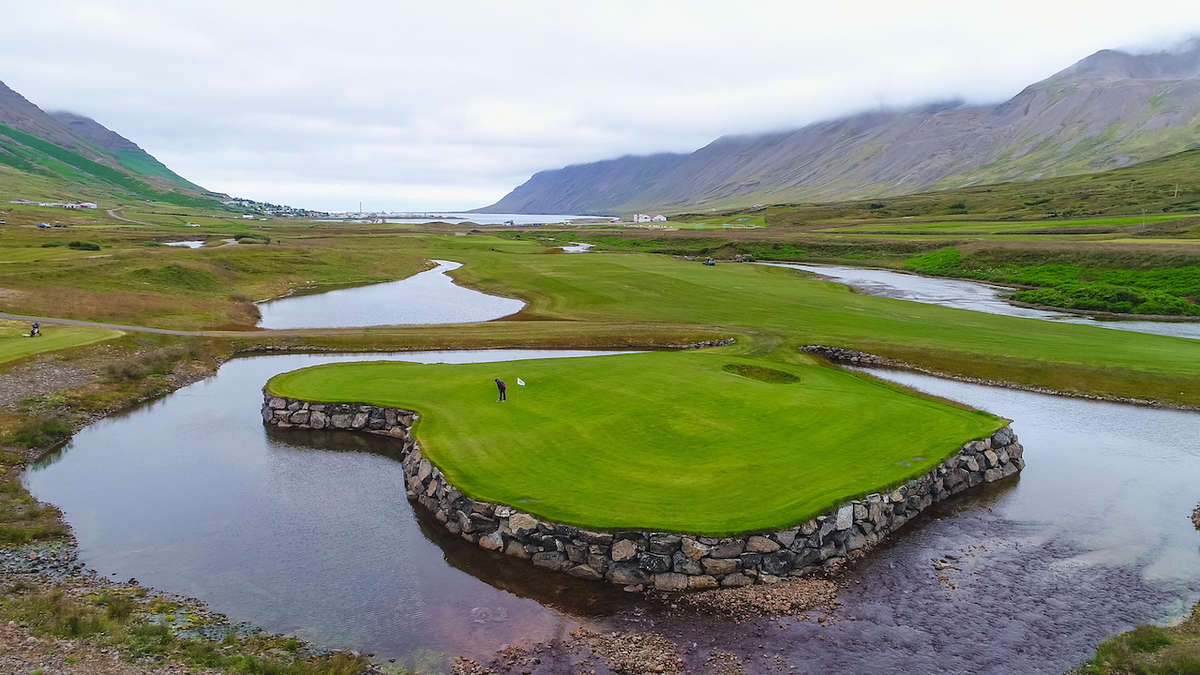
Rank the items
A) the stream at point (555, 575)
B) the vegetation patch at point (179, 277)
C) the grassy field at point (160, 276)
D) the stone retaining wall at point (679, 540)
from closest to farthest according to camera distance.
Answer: the stream at point (555, 575) → the stone retaining wall at point (679, 540) → the grassy field at point (160, 276) → the vegetation patch at point (179, 277)

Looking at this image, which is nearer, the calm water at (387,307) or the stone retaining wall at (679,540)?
the stone retaining wall at (679,540)

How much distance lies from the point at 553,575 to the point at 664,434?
1024cm

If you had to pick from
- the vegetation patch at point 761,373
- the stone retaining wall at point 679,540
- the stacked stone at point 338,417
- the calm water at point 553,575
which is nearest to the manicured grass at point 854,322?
the vegetation patch at point 761,373

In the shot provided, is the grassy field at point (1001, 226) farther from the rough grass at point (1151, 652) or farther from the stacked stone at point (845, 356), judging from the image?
the rough grass at point (1151, 652)

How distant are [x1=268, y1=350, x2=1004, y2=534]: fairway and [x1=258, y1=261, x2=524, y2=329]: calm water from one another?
30.1m

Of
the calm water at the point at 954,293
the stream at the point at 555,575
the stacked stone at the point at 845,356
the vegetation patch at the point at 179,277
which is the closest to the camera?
the stream at the point at 555,575

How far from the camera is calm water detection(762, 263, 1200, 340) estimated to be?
237ft

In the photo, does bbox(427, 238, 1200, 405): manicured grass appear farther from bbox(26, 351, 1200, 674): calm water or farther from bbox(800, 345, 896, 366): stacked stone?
bbox(26, 351, 1200, 674): calm water

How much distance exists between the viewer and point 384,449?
37406 mm

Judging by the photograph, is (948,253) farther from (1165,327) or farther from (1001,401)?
(1001,401)

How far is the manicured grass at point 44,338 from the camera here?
160 ft

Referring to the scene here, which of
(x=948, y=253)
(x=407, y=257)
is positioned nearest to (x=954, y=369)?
(x=948, y=253)

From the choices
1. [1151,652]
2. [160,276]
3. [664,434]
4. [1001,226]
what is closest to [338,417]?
[664,434]

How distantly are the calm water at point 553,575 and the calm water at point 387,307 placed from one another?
3803cm
